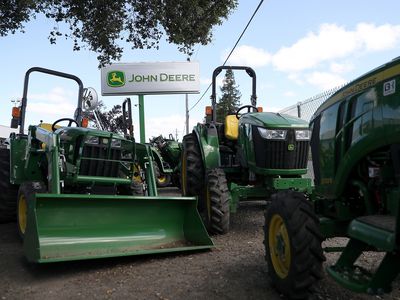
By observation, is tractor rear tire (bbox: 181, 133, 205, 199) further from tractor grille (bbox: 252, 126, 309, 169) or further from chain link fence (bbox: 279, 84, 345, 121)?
chain link fence (bbox: 279, 84, 345, 121)

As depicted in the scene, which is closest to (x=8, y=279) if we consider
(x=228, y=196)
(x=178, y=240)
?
(x=178, y=240)

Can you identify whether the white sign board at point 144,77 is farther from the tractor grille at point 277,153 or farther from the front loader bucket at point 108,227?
the front loader bucket at point 108,227

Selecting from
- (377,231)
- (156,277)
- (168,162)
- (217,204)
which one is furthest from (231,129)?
(168,162)

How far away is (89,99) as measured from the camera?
8.54 metres

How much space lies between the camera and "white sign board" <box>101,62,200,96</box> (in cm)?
1794

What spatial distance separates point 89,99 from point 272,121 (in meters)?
3.74

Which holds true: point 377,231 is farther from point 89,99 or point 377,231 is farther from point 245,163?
point 89,99

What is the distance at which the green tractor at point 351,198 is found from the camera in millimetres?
2789

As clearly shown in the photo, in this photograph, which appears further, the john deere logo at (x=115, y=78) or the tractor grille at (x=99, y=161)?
A: the john deere logo at (x=115, y=78)

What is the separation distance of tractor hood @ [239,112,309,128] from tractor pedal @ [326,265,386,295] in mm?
3407

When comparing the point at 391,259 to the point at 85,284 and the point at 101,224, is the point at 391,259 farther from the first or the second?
the point at 101,224

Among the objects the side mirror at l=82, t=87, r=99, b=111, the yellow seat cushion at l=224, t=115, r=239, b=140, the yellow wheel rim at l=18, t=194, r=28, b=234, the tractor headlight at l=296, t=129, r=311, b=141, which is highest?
the side mirror at l=82, t=87, r=99, b=111

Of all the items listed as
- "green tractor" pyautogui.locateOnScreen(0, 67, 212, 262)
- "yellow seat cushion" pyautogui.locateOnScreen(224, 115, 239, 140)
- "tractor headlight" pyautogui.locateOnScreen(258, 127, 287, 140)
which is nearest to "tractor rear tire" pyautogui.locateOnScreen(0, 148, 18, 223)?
"green tractor" pyautogui.locateOnScreen(0, 67, 212, 262)

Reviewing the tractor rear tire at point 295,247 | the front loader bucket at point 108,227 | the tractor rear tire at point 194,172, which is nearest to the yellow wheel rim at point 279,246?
the tractor rear tire at point 295,247
